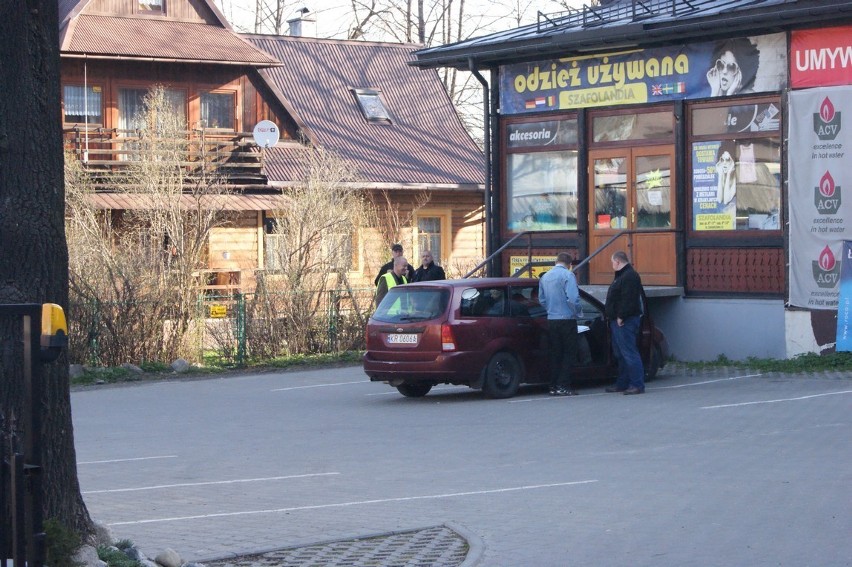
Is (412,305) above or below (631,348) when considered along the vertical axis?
above

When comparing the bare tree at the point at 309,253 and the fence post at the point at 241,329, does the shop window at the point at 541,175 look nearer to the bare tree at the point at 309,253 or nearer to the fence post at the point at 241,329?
the bare tree at the point at 309,253

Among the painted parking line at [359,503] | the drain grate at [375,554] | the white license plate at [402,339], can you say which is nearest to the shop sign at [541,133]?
the white license plate at [402,339]

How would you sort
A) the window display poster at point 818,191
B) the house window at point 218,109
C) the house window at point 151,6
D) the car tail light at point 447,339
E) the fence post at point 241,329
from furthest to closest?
the house window at point 218,109, the house window at point 151,6, the fence post at point 241,329, the window display poster at point 818,191, the car tail light at point 447,339

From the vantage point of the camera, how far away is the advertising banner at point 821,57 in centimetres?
1872

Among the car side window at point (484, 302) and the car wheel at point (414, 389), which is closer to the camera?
the car side window at point (484, 302)

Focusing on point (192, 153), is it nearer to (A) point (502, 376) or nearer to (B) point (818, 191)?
(A) point (502, 376)

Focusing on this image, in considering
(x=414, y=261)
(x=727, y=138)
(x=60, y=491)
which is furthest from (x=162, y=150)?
(x=60, y=491)

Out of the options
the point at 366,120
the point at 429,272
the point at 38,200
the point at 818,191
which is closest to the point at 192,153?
the point at 366,120

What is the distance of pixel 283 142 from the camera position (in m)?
34.0

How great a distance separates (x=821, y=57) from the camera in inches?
749

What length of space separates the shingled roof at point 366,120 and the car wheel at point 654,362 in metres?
15.8

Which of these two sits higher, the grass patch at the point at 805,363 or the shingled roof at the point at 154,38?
the shingled roof at the point at 154,38

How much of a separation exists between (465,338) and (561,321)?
4.34 ft

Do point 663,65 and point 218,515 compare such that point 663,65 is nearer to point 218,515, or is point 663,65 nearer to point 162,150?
point 162,150
